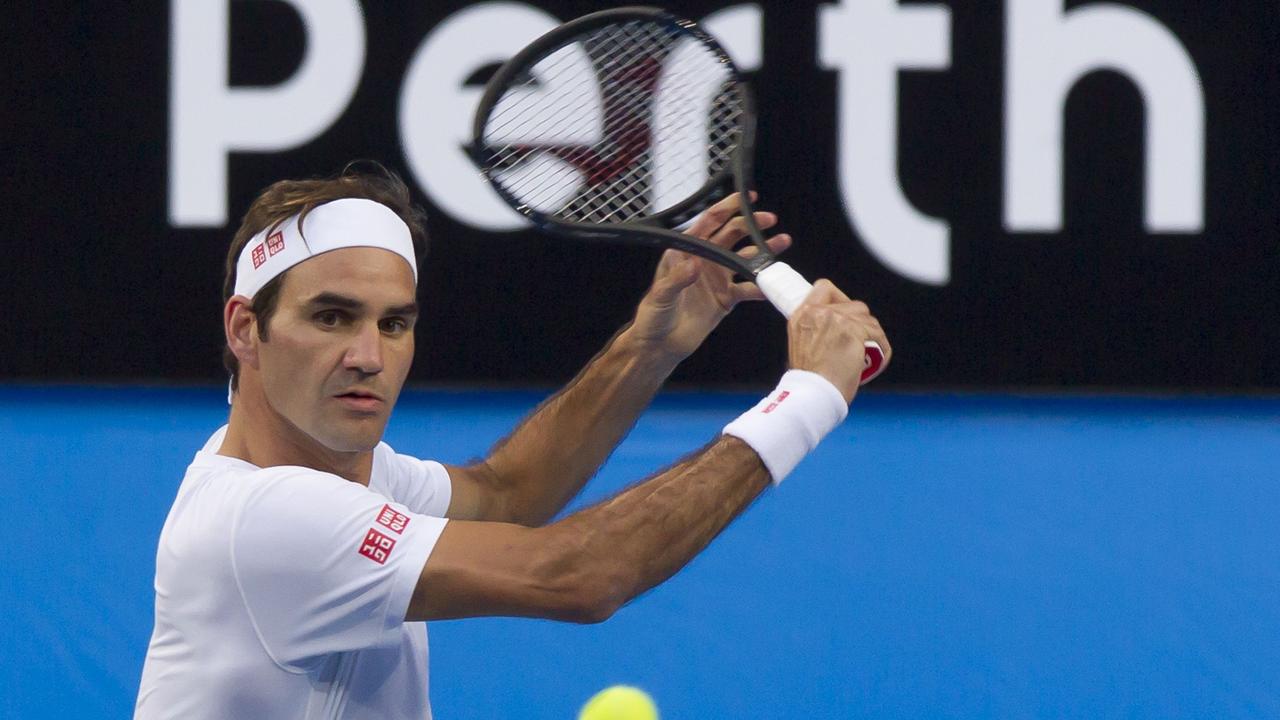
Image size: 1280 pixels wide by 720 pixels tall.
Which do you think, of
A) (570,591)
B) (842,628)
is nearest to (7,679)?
(842,628)

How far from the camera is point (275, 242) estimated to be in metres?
2.66

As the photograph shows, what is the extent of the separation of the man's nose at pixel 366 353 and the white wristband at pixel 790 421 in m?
0.51

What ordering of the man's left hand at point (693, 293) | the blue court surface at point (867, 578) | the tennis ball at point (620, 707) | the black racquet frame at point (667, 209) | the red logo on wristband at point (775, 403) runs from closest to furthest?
1. the red logo on wristband at point (775, 403)
2. the black racquet frame at point (667, 209)
3. the man's left hand at point (693, 293)
4. the tennis ball at point (620, 707)
5. the blue court surface at point (867, 578)

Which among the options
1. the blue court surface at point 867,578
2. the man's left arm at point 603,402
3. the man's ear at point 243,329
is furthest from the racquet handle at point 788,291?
the blue court surface at point 867,578

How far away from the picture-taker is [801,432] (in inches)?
97.7

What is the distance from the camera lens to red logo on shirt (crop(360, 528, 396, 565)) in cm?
239

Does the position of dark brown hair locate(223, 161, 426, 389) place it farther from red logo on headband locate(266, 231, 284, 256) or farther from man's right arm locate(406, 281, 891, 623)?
man's right arm locate(406, 281, 891, 623)

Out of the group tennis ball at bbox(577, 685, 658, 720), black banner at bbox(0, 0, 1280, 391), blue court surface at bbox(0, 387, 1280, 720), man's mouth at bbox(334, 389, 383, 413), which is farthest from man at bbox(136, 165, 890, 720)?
black banner at bbox(0, 0, 1280, 391)

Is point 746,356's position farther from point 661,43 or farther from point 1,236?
point 661,43

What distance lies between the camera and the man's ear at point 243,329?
8.76 feet

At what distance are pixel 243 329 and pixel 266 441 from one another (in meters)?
0.17

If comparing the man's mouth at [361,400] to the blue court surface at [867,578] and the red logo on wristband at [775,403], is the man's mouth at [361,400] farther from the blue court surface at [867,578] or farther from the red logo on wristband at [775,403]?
the blue court surface at [867,578]

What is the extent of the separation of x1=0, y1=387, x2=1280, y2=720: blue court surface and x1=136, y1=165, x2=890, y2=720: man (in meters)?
1.57

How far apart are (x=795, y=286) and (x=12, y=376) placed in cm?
494
